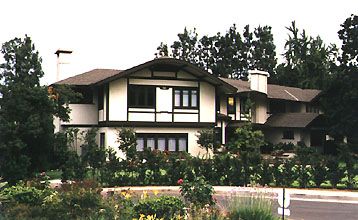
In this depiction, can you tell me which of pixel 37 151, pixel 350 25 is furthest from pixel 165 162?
pixel 350 25

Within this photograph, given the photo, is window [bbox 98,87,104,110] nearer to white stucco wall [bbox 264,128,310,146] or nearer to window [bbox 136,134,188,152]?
window [bbox 136,134,188,152]

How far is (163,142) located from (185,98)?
3.64m

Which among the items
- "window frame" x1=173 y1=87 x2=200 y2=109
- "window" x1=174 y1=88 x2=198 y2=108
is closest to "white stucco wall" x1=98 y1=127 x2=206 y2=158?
"window frame" x1=173 y1=87 x2=200 y2=109

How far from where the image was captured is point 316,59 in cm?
6981

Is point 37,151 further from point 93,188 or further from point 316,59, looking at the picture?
point 316,59

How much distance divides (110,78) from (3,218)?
85.4ft

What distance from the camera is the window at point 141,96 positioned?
3681 centimetres

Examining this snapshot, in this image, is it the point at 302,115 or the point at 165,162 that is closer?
the point at 165,162

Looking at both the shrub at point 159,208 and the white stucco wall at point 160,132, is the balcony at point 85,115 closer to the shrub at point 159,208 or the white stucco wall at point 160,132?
the white stucco wall at point 160,132

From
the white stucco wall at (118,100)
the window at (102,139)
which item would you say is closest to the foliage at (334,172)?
the white stucco wall at (118,100)

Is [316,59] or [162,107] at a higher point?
[316,59]

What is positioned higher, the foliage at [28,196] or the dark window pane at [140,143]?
the dark window pane at [140,143]

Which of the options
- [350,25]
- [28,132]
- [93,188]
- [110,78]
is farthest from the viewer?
[350,25]

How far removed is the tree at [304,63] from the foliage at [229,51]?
5.00 meters
